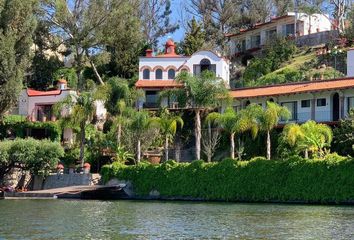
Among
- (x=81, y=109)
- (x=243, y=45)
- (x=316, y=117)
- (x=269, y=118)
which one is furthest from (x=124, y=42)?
(x=269, y=118)

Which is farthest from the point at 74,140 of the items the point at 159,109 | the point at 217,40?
the point at 217,40

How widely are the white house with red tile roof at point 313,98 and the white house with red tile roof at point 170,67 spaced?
12.5 meters

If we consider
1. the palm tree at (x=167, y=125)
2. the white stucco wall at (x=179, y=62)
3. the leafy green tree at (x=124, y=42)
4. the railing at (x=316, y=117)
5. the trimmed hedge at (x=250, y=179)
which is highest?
the leafy green tree at (x=124, y=42)

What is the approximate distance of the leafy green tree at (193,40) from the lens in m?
93.9

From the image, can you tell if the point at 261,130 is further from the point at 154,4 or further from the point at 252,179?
the point at 154,4

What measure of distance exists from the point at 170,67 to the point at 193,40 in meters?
11.3

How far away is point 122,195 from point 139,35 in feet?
117

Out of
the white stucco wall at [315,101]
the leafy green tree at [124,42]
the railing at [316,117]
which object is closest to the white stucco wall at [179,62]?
the leafy green tree at [124,42]

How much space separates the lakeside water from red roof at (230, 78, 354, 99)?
769 inches

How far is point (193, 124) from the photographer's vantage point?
73500 mm

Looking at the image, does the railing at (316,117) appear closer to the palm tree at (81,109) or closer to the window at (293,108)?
the window at (293,108)

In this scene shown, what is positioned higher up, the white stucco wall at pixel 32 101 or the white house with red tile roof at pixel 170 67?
the white house with red tile roof at pixel 170 67

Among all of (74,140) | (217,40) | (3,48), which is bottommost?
(74,140)

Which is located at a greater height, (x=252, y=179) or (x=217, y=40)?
(x=217, y=40)
